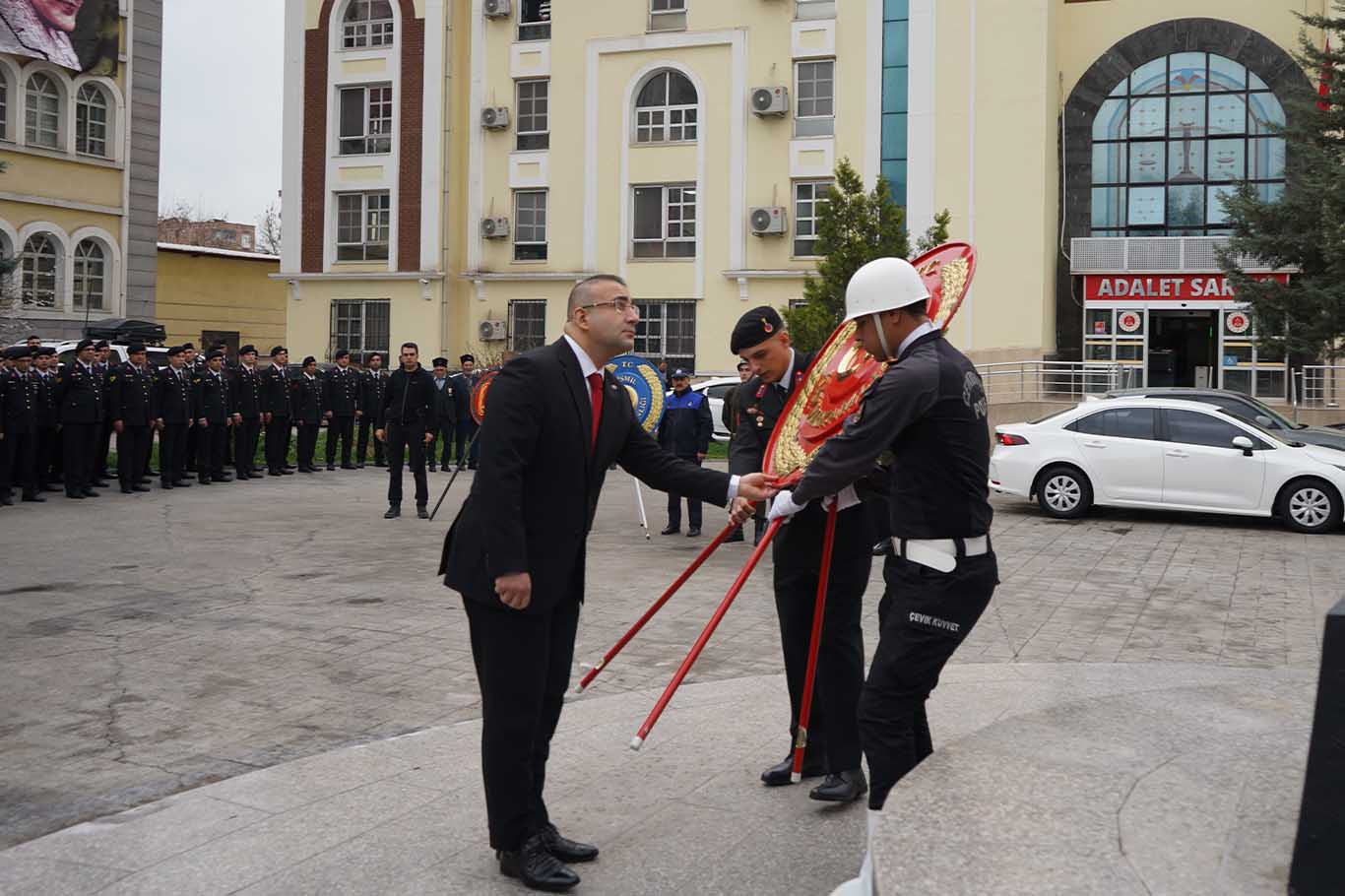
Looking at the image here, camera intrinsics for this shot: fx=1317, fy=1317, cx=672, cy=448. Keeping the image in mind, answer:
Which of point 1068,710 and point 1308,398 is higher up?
point 1308,398

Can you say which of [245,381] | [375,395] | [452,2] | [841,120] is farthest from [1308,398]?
[452,2]

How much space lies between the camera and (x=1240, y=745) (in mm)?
5148

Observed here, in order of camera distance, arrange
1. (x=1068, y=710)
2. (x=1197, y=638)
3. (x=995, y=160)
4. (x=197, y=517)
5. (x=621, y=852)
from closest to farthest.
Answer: (x=621, y=852), (x=1068, y=710), (x=1197, y=638), (x=197, y=517), (x=995, y=160)

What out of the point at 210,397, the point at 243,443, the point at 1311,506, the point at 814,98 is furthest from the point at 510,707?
the point at 814,98

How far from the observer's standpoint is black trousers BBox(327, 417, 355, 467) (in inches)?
962

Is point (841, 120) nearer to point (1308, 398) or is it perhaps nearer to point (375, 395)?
point (1308, 398)

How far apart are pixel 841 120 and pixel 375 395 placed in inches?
678

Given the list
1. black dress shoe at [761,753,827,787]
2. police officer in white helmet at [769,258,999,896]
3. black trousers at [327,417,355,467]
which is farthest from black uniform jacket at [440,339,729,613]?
black trousers at [327,417,355,467]

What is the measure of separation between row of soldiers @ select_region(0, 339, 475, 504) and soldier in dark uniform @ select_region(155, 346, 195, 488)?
0.01 metres

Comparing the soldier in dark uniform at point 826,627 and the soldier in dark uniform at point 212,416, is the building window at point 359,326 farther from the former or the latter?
the soldier in dark uniform at point 826,627

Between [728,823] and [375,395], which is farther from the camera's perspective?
[375,395]

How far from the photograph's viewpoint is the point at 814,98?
120 feet

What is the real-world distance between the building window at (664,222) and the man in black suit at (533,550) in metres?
33.6

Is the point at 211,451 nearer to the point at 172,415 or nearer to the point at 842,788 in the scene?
the point at 172,415
